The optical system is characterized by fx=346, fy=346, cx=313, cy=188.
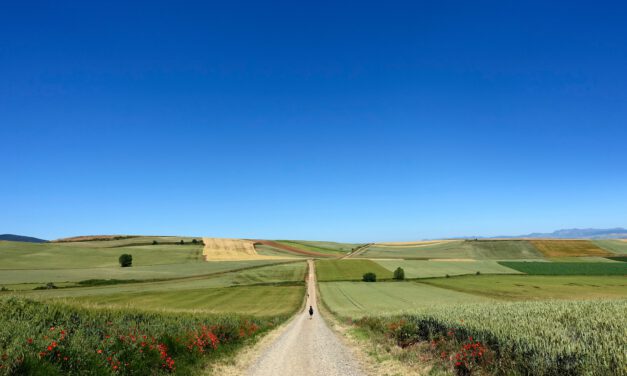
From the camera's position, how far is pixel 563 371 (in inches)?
380

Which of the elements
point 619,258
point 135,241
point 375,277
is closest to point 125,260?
point 135,241

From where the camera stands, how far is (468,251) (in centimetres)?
14638

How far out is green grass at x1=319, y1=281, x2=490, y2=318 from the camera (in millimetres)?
51638

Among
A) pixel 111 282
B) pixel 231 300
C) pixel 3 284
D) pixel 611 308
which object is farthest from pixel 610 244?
pixel 3 284

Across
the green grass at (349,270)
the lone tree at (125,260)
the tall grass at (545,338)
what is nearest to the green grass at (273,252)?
the green grass at (349,270)

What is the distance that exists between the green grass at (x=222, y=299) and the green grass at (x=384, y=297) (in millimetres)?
6807

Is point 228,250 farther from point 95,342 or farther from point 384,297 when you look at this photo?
point 95,342

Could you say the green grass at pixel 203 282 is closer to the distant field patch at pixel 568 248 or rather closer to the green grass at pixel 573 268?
the green grass at pixel 573 268

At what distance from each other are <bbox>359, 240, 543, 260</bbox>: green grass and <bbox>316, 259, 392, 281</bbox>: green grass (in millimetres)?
33852

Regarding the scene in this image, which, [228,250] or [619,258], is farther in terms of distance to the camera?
[228,250]

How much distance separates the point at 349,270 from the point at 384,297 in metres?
46.6

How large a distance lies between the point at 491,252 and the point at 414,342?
5586 inches

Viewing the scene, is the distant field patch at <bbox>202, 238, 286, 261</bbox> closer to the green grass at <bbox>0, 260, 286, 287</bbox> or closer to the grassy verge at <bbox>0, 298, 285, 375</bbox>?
the green grass at <bbox>0, 260, 286, 287</bbox>

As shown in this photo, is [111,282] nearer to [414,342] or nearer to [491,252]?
[414,342]
